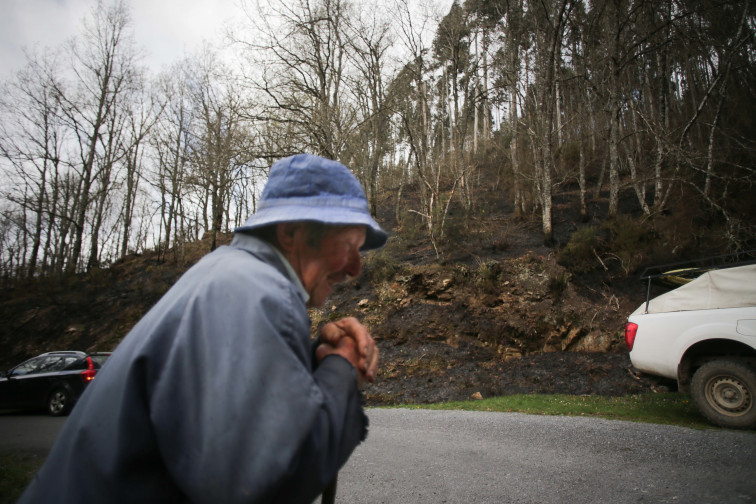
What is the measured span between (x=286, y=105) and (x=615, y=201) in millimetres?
14251

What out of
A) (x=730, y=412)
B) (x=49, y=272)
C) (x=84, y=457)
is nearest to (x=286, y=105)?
(x=730, y=412)

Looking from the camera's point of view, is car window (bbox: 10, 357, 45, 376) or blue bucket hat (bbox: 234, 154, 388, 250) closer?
blue bucket hat (bbox: 234, 154, 388, 250)

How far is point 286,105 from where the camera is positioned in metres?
18.8

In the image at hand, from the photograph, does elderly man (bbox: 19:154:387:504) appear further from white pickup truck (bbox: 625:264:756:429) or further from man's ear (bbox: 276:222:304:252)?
white pickup truck (bbox: 625:264:756:429)

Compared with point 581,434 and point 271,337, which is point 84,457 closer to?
point 271,337

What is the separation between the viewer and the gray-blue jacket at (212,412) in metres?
0.86

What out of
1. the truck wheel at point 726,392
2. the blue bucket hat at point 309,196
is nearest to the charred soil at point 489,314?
the truck wheel at point 726,392

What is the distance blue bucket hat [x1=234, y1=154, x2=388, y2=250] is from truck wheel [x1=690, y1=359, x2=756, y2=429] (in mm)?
6653

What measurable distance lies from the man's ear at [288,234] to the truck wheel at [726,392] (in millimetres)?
6809

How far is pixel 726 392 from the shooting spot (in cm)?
573

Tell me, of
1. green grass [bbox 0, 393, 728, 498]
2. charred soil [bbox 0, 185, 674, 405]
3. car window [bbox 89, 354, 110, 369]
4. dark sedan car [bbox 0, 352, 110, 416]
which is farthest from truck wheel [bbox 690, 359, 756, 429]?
car window [bbox 89, 354, 110, 369]

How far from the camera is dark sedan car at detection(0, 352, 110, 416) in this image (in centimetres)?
1065

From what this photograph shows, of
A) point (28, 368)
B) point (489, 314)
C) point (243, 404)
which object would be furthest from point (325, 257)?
point (28, 368)

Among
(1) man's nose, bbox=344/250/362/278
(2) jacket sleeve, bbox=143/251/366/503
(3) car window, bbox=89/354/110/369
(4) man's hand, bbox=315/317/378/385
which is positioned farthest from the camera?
(3) car window, bbox=89/354/110/369
